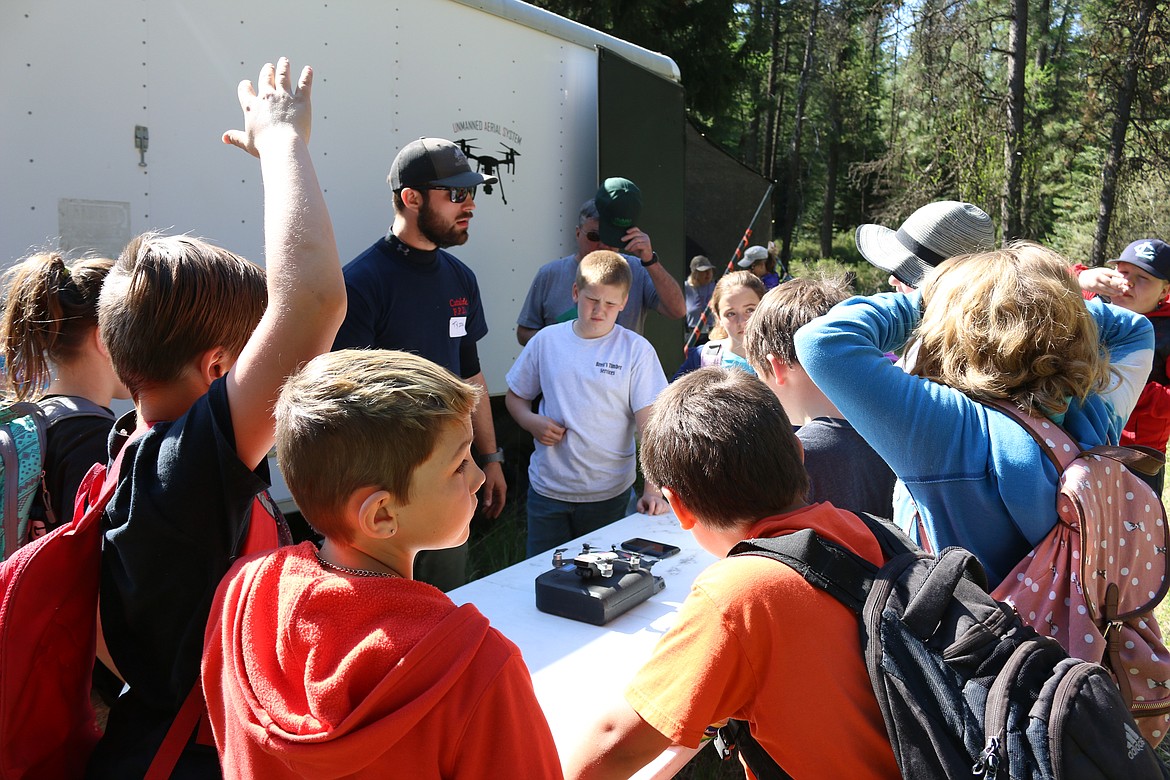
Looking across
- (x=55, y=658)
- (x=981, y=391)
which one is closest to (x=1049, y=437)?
(x=981, y=391)

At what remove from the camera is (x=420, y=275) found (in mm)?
3268

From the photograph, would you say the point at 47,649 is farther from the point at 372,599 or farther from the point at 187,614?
the point at 372,599

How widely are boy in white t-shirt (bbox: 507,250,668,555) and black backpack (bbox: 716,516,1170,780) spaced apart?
212cm

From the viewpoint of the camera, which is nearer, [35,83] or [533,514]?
[35,83]

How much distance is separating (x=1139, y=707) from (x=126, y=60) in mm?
3733

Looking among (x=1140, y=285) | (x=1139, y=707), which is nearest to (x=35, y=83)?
(x=1139, y=707)

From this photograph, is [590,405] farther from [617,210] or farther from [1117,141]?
[1117,141]

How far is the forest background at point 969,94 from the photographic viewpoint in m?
13.9

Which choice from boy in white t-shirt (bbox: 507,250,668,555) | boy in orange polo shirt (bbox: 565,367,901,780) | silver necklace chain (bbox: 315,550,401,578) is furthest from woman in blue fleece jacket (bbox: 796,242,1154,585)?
boy in white t-shirt (bbox: 507,250,668,555)

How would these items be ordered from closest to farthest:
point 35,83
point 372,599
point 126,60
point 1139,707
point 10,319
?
1. point 372,599
2. point 1139,707
3. point 10,319
4. point 35,83
5. point 126,60

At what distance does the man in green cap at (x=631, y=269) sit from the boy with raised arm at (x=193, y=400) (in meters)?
3.16

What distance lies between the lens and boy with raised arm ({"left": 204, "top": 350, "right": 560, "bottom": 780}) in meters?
0.99

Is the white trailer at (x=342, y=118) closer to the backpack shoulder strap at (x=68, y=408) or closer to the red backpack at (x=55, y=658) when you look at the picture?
the backpack shoulder strap at (x=68, y=408)

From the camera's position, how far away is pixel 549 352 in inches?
137
